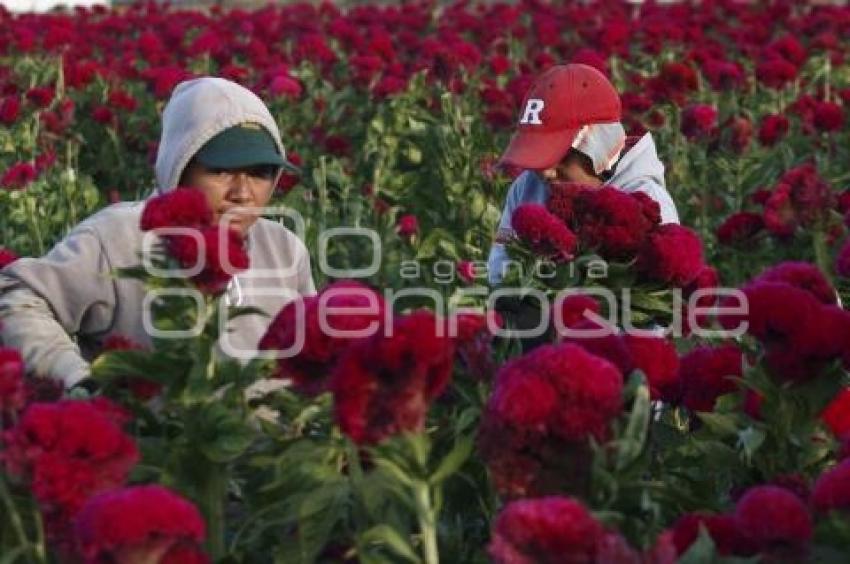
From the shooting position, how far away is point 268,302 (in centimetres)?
405

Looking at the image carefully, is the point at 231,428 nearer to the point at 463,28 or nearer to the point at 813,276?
the point at 813,276

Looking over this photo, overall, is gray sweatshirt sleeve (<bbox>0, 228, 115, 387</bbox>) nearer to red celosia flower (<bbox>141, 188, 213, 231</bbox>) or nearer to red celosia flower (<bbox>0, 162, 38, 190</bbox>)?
red celosia flower (<bbox>141, 188, 213, 231</bbox>)

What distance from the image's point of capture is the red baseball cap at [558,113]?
4840 millimetres

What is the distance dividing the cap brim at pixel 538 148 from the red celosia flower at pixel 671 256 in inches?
52.1

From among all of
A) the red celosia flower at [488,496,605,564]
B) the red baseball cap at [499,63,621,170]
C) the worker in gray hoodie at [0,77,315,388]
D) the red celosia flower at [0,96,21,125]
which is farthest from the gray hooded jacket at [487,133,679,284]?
the red celosia flower at [0,96,21,125]

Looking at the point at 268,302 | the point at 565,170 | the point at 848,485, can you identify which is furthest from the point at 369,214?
the point at 848,485

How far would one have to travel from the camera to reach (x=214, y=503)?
8.80 ft

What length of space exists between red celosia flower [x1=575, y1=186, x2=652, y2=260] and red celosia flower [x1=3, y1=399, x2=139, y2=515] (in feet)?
4.44

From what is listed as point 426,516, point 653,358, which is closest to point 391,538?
point 426,516

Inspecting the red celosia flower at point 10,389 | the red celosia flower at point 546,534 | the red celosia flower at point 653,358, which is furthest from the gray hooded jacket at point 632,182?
the red celosia flower at point 546,534

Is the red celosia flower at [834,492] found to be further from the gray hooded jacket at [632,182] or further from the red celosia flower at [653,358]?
the gray hooded jacket at [632,182]

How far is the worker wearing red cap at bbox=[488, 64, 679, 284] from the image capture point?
4.86m

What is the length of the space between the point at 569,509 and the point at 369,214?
245 inches

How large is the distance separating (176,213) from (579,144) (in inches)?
96.1
